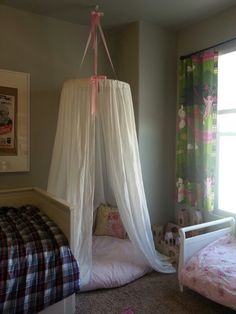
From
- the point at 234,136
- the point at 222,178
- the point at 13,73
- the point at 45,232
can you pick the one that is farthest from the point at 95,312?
the point at 13,73

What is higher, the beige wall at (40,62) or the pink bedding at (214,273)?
the beige wall at (40,62)

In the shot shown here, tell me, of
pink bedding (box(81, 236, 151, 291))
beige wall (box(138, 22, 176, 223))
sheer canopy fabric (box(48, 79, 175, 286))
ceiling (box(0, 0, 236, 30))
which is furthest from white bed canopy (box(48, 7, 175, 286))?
ceiling (box(0, 0, 236, 30))

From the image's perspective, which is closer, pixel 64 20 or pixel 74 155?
pixel 74 155

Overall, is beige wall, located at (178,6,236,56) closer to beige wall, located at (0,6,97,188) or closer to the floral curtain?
the floral curtain

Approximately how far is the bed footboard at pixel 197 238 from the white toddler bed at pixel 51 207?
927 mm

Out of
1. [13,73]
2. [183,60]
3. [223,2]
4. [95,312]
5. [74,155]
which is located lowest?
[95,312]

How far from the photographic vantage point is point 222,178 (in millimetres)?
2928

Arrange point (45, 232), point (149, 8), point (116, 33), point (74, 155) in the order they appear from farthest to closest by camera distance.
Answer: point (116, 33) < point (149, 8) < point (74, 155) < point (45, 232)

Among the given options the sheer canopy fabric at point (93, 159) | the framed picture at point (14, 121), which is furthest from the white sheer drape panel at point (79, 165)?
the framed picture at point (14, 121)

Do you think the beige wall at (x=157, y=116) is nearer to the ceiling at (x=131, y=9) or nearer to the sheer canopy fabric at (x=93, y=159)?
the ceiling at (x=131, y=9)

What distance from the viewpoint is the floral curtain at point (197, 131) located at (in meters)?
2.83

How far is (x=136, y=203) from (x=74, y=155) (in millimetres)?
728

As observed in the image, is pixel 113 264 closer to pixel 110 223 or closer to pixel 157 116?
pixel 110 223

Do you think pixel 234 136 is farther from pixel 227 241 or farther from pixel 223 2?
pixel 223 2
